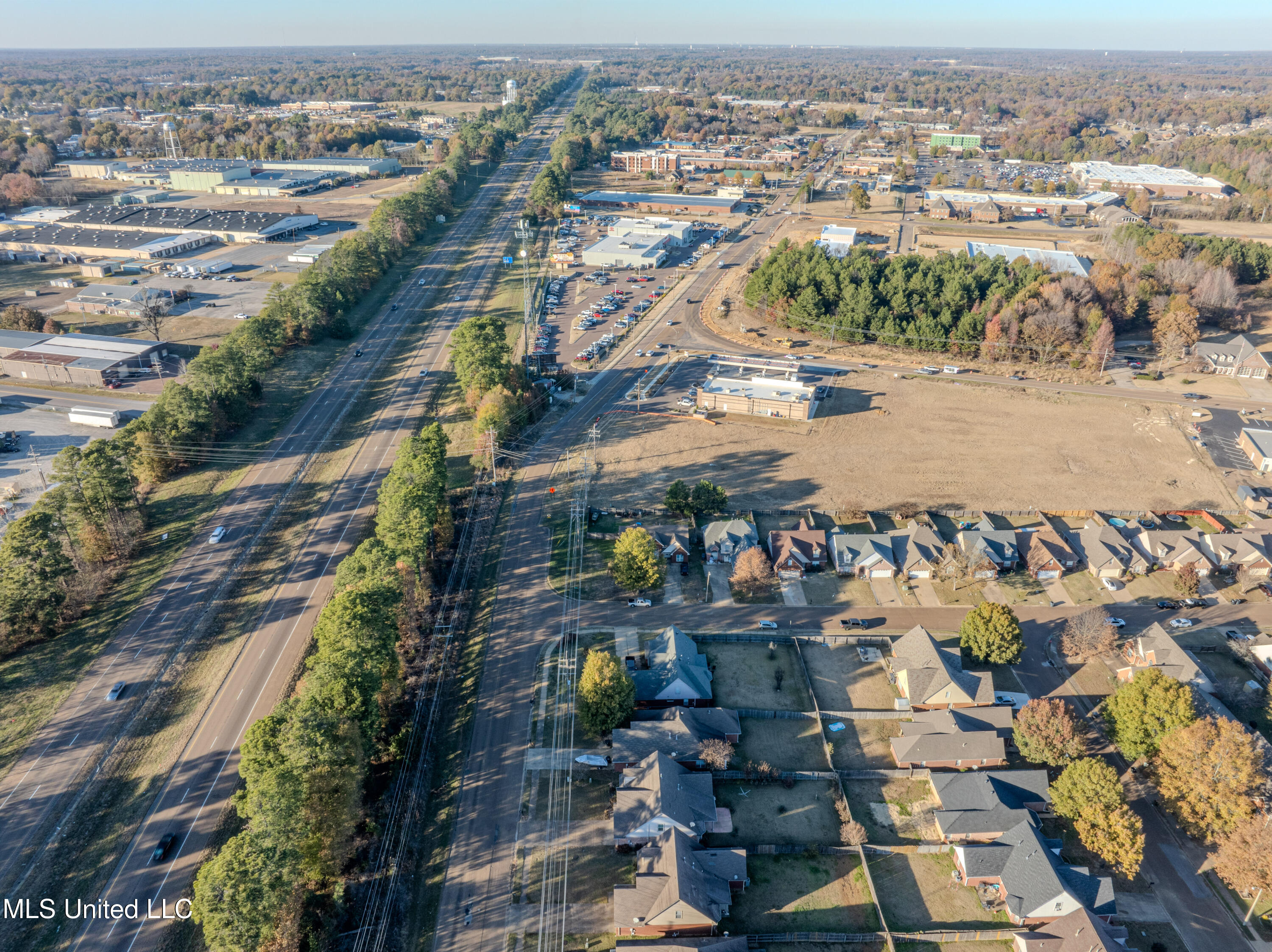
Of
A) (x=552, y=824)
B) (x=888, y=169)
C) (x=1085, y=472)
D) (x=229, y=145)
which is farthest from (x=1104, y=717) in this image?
(x=229, y=145)

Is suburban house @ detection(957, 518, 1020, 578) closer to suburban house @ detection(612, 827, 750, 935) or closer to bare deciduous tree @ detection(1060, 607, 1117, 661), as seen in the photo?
bare deciduous tree @ detection(1060, 607, 1117, 661)

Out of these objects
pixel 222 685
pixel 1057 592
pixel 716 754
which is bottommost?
pixel 222 685

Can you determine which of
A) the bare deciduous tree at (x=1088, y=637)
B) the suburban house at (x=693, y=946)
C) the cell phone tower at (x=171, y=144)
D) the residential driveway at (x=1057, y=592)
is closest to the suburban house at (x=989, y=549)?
the residential driveway at (x=1057, y=592)

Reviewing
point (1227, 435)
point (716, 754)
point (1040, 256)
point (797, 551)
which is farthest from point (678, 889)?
point (1040, 256)

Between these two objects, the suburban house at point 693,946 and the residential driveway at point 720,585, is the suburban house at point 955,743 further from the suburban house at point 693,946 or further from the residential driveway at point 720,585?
the residential driveway at point 720,585

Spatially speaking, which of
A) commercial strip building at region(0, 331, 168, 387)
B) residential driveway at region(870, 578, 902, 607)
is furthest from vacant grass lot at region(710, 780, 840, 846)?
commercial strip building at region(0, 331, 168, 387)

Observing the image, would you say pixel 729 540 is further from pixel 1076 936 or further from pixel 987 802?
pixel 1076 936
